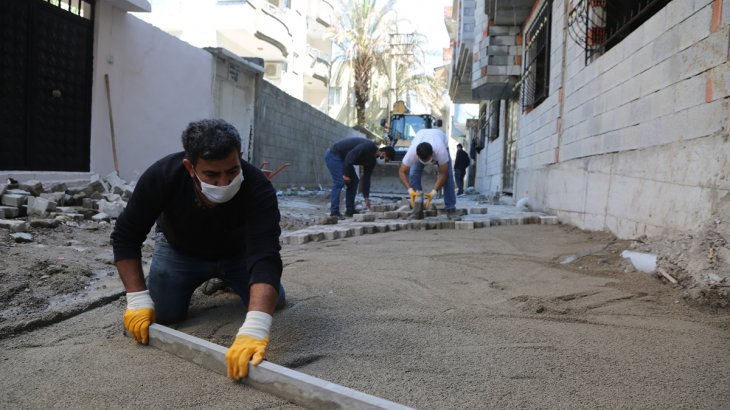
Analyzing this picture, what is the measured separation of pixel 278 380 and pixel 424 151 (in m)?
5.06

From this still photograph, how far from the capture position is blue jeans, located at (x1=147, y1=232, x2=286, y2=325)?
8.20 ft

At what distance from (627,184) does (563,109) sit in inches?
102

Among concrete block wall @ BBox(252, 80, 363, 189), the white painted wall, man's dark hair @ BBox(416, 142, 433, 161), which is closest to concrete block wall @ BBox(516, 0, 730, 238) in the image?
man's dark hair @ BBox(416, 142, 433, 161)

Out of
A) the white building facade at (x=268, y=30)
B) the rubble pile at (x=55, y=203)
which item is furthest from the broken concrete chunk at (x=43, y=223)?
the white building facade at (x=268, y=30)

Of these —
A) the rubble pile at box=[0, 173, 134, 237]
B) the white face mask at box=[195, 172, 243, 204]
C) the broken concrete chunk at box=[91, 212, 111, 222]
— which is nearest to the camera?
the white face mask at box=[195, 172, 243, 204]

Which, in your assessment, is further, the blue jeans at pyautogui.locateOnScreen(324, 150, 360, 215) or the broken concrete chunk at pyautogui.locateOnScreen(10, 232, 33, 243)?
the blue jeans at pyautogui.locateOnScreen(324, 150, 360, 215)

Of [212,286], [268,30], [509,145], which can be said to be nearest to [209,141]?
[212,286]

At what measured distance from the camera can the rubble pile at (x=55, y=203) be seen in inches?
183

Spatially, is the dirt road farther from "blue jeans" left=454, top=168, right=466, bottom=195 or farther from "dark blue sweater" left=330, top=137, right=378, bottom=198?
"blue jeans" left=454, top=168, right=466, bottom=195

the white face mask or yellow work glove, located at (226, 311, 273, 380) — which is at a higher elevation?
the white face mask

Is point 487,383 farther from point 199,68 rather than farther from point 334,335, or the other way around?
point 199,68

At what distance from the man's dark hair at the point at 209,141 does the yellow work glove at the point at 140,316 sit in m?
0.72

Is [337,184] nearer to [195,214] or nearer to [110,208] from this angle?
[110,208]

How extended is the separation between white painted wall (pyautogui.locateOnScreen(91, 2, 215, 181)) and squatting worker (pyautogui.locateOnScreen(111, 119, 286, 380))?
17.2 feet
